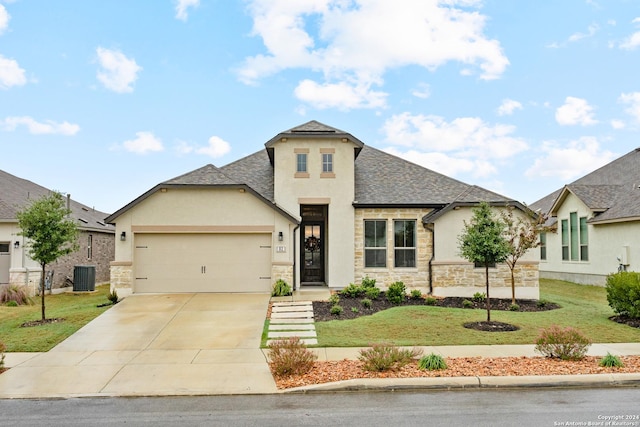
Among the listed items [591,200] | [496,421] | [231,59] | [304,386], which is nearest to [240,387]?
[304,386]

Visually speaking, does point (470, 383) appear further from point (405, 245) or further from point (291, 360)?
point (405, 245)

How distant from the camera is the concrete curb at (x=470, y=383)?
Result: 24.1 feet

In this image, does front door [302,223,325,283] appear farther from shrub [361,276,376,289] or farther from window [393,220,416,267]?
shrub [361,276,376,289]

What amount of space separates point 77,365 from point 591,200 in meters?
23.2

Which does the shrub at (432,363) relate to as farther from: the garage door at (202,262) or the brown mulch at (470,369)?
the garage door at (202,262)

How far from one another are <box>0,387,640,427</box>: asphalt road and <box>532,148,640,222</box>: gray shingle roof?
16.1 metres

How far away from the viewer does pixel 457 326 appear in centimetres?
Result: 1170

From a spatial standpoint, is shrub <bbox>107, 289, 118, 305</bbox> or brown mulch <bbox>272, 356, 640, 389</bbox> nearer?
brown mulch <bbox>272, 356, 640, 389</bbox>

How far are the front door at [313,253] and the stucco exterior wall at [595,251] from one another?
421 inches

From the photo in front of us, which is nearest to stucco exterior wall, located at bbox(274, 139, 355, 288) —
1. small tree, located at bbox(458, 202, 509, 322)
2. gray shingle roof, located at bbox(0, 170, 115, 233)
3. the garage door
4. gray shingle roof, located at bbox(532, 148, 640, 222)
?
the garage door

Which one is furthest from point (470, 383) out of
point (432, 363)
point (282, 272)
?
point (282, 272)

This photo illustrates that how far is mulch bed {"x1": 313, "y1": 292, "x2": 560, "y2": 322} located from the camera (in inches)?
520

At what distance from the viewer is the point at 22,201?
21.9 m

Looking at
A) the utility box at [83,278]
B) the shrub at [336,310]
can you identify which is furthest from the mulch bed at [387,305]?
the utility box at [83,278]
